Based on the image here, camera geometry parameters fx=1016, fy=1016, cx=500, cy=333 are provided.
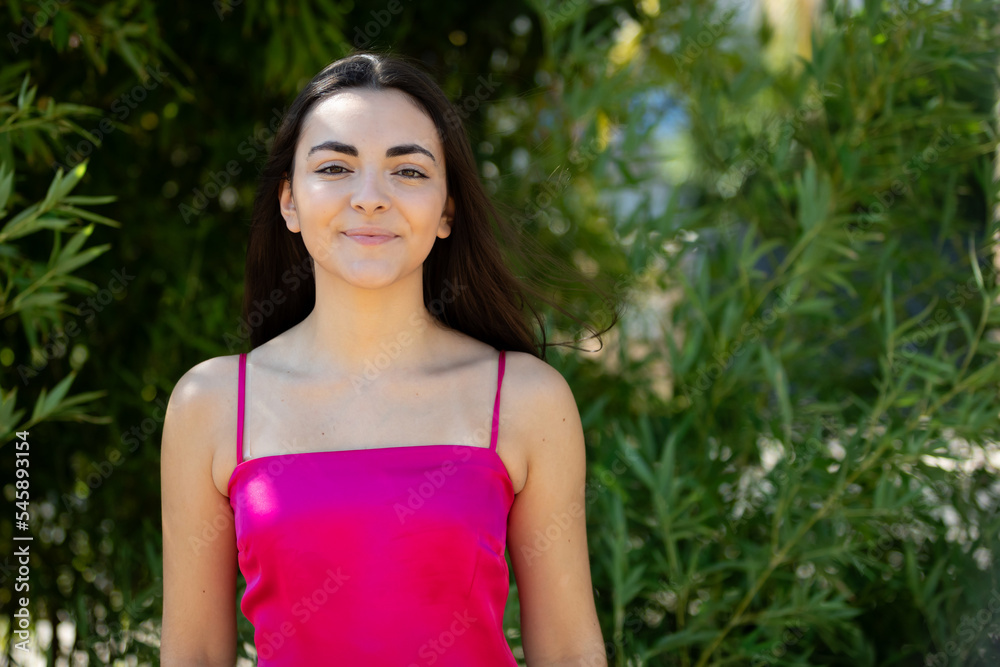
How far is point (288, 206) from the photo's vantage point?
56.0 inches

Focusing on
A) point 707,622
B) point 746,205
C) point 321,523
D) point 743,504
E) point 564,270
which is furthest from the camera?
point 746,205

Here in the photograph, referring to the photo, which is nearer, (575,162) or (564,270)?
(564,270)

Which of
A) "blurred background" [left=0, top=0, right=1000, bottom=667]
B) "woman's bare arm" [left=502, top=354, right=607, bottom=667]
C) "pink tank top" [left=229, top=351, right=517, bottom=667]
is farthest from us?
"blurred background" [left=0, top=0, right=1000, bottom=667]

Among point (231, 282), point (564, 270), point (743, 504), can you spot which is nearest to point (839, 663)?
point (743, 504)

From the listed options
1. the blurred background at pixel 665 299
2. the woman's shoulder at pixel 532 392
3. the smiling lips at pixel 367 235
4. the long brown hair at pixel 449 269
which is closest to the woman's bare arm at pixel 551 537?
the woman's shoulder at pixel 532 392

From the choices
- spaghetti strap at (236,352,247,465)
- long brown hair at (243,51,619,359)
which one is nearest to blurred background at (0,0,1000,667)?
long brown hair at (243,51,619,359)

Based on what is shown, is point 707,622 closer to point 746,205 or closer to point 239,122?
point 746,205

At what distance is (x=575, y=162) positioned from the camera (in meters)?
2.26

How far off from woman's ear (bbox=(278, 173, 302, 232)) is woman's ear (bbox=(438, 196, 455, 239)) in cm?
20

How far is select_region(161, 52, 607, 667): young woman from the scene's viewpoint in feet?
4.15

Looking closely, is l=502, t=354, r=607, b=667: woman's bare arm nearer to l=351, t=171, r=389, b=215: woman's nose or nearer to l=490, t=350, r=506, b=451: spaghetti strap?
l=490, t=350, r=506, b=451: spaghetti strap

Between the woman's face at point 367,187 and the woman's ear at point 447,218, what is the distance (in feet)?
0.29

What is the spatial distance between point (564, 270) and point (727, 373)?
23.3 inches

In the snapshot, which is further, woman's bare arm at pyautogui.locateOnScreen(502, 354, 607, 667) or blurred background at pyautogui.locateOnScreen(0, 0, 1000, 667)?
blurred background at pyautogui.locateOnScreen(0, 0, 1000, 667)
